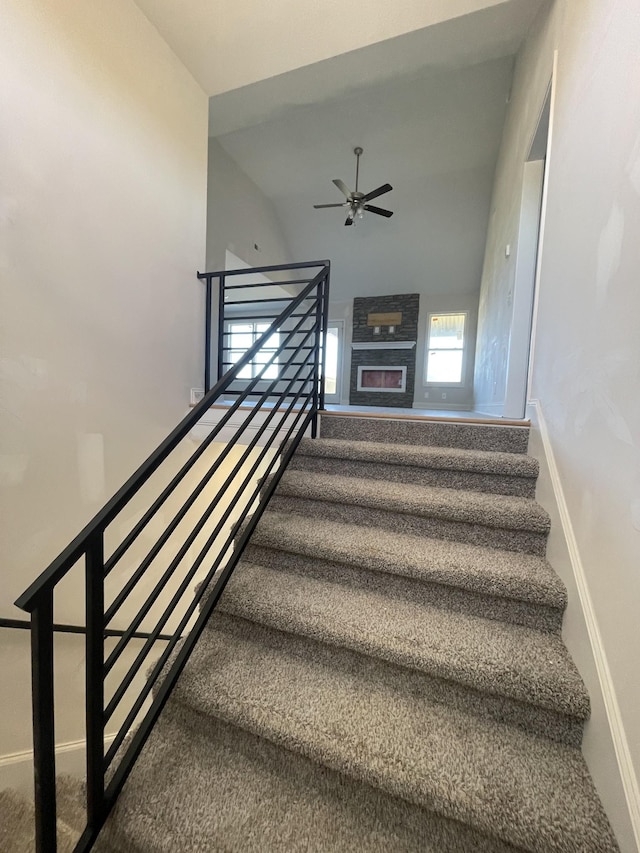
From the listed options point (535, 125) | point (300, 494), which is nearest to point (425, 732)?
point (300, 494)

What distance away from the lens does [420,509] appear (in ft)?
5.23

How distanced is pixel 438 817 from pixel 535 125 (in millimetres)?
3678

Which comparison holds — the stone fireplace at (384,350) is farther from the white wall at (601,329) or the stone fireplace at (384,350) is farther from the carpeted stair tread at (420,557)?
the carpeted stair tread at (420,557)

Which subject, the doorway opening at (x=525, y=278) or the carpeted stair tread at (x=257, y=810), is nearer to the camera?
the carpeted stair tread at (x=257, y=810)

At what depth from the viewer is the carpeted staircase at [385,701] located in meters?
0.86

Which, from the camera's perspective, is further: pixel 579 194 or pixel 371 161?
pixel 371 161

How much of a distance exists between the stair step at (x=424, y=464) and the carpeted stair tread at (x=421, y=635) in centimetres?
64

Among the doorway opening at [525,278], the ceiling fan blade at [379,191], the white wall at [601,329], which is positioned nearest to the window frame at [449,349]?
the ceiling fan blade at [379,191]

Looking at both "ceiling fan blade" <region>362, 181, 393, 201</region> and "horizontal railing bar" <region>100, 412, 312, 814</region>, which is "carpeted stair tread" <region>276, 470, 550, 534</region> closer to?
"horizontal railing bar" <region>100, 412, 312, 814</region>

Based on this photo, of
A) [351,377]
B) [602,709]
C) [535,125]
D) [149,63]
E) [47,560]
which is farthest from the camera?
[351,377]

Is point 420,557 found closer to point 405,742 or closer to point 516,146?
point 405,742

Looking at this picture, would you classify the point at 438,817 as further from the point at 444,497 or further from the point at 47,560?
the point at 47,560

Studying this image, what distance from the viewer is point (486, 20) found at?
2568 millimetres

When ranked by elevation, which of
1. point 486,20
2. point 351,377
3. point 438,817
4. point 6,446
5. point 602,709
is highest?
point 486,20
